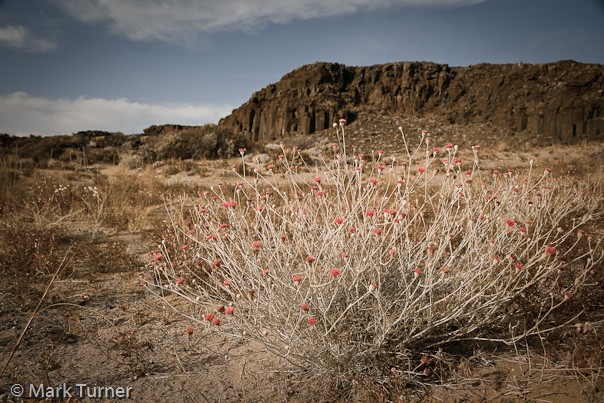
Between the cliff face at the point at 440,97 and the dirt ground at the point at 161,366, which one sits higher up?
the cliff face at the point at 440,97

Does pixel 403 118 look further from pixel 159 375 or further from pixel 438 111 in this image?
pixel 159 375

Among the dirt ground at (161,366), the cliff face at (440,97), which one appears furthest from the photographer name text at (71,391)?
the cliff face at (440,97)

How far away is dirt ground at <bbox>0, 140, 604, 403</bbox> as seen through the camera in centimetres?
147

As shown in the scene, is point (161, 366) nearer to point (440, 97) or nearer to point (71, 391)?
point (71, 391)

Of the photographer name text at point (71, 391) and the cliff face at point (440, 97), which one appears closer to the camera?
the photographer name text at point (71, 391)

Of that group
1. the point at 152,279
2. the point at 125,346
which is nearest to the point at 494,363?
the point at 125,346

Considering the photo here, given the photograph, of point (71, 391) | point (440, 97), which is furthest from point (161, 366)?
point (440, 97)

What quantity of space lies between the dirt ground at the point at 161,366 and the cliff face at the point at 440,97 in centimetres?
2537

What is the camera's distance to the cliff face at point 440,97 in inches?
898

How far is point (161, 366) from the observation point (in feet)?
5.85

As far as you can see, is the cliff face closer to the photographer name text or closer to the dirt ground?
the dirt ground

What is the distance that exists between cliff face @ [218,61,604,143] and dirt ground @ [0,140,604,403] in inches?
999

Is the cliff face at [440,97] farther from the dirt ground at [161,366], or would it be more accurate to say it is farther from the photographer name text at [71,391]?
the photographer name text at [71,391]

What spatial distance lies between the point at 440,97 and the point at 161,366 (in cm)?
3686
